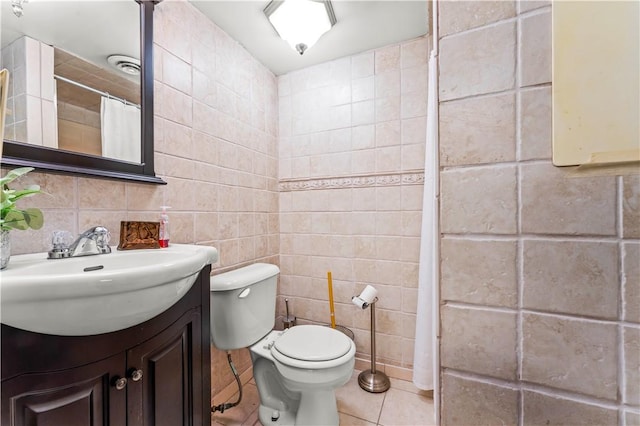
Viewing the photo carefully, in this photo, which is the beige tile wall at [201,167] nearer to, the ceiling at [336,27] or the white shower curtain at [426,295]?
the ceiling at [336,27]

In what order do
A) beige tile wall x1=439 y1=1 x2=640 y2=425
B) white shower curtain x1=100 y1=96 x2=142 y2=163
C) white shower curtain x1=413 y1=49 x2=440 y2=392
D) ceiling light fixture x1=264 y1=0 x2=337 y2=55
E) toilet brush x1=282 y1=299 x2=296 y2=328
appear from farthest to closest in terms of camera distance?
toilet brush x1=282 y1=299 x2=296 y2=328 → white shower curtain x1=413 y1=49 x2=440 y2=392 → ceiling light fixture x1=264 y1=0 x2=337 y2=55 → white shower curtain x1=100 y1=96 x2=142 y2=163 → beige tile wall x1=439 y1=1 x2=640 y2=425

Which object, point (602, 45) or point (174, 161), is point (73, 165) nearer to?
point (174, 161)

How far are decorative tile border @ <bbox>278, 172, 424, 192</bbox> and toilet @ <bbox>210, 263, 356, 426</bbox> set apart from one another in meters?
0.71

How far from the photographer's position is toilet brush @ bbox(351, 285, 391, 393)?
1594 millimetres

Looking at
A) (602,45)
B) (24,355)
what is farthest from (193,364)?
(602,45)

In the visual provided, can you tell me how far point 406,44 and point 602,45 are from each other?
1.68 metres

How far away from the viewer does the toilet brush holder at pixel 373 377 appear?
63.2 inches

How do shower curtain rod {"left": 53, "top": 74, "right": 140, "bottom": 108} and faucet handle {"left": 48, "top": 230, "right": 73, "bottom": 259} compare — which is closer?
faucet handle {"left": 48, "top": 230, "right": 73, "bottom": 259}

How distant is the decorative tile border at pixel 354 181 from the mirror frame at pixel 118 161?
94 centimetres

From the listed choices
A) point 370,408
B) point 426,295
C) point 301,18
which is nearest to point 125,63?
point 301,18

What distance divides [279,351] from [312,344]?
0.54ft

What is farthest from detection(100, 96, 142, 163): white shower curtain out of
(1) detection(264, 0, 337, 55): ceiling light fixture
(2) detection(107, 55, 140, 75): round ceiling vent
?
(1) detection(264, 0, 337, 55): ceiling light fixture

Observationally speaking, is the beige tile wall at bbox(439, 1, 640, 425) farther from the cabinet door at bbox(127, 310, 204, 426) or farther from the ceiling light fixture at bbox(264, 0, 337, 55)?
the ceiling light fixture at bbox(264, 0, 337, 55)

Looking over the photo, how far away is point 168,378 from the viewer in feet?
2.61
